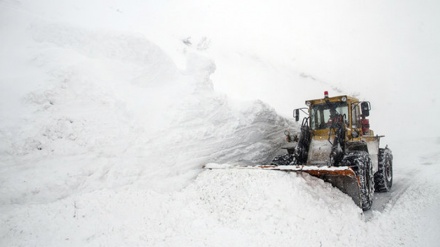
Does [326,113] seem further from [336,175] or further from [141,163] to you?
[141,163]

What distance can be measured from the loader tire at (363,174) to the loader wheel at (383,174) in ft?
4.00

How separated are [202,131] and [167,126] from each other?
107 centimetres

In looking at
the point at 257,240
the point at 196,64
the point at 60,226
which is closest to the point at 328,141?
the point at 257,240

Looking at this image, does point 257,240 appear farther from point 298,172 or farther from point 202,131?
point 202,131

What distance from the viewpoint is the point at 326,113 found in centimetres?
798

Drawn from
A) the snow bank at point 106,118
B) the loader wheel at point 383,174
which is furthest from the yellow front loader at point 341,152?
the snow bank at point 106,118

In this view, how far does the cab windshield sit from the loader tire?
1.38 metres

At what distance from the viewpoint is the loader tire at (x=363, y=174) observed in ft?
19.7

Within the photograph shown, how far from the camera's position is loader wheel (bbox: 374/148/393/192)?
7.70 metres

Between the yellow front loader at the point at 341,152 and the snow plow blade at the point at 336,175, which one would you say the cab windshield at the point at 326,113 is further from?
the snow plow blade at the point at 336,175

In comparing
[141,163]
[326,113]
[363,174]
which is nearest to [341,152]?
[363,174]

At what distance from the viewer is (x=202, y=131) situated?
7621mm

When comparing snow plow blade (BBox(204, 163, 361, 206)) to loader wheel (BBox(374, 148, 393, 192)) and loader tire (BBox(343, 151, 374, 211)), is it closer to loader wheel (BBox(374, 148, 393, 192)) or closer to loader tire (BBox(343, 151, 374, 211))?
loader tire (BBox(343, 151, 374, 211))

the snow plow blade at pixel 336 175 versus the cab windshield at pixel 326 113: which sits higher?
the cab windshield at pixel 326 113
